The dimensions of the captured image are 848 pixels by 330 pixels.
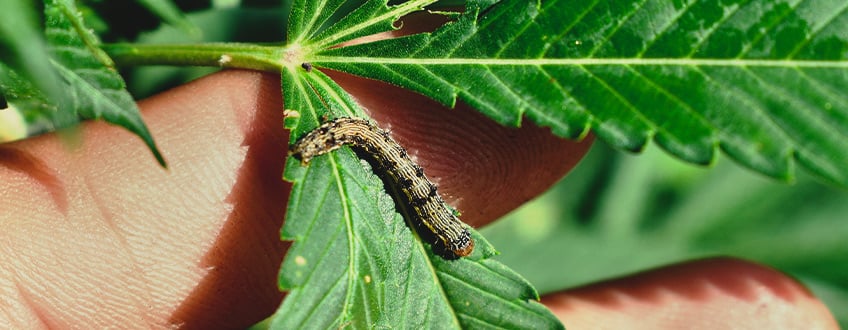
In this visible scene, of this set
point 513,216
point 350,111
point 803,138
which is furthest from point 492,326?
point 513,216

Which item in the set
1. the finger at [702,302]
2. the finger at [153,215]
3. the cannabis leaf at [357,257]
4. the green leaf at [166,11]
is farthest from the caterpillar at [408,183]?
the finger at [702,302]

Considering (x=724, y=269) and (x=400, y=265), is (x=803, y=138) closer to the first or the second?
(x=400, y=265)

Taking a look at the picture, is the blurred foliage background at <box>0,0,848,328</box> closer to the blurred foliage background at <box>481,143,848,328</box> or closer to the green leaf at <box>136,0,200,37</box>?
the blurred foliage background at <box>481,143,848,328</box>

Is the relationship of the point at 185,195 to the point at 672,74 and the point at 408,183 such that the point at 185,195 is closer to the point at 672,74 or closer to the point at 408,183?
the point at 408,183

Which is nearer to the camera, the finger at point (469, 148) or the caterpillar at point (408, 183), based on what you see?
the caterpillar at point (408, 183)

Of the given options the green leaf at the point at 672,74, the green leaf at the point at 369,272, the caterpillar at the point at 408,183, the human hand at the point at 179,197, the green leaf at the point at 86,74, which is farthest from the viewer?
the human hand at the point at 179,197

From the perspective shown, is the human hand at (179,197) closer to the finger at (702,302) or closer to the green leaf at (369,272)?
the green leaf at (369,272)

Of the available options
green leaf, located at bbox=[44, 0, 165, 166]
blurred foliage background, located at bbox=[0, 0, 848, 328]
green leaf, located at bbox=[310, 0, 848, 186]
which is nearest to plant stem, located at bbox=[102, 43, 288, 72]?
green leaf, located at bbox=[44, 0, 165, 166]

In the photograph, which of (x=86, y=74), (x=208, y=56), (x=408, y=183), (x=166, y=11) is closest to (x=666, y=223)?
(x=408, y=183)
